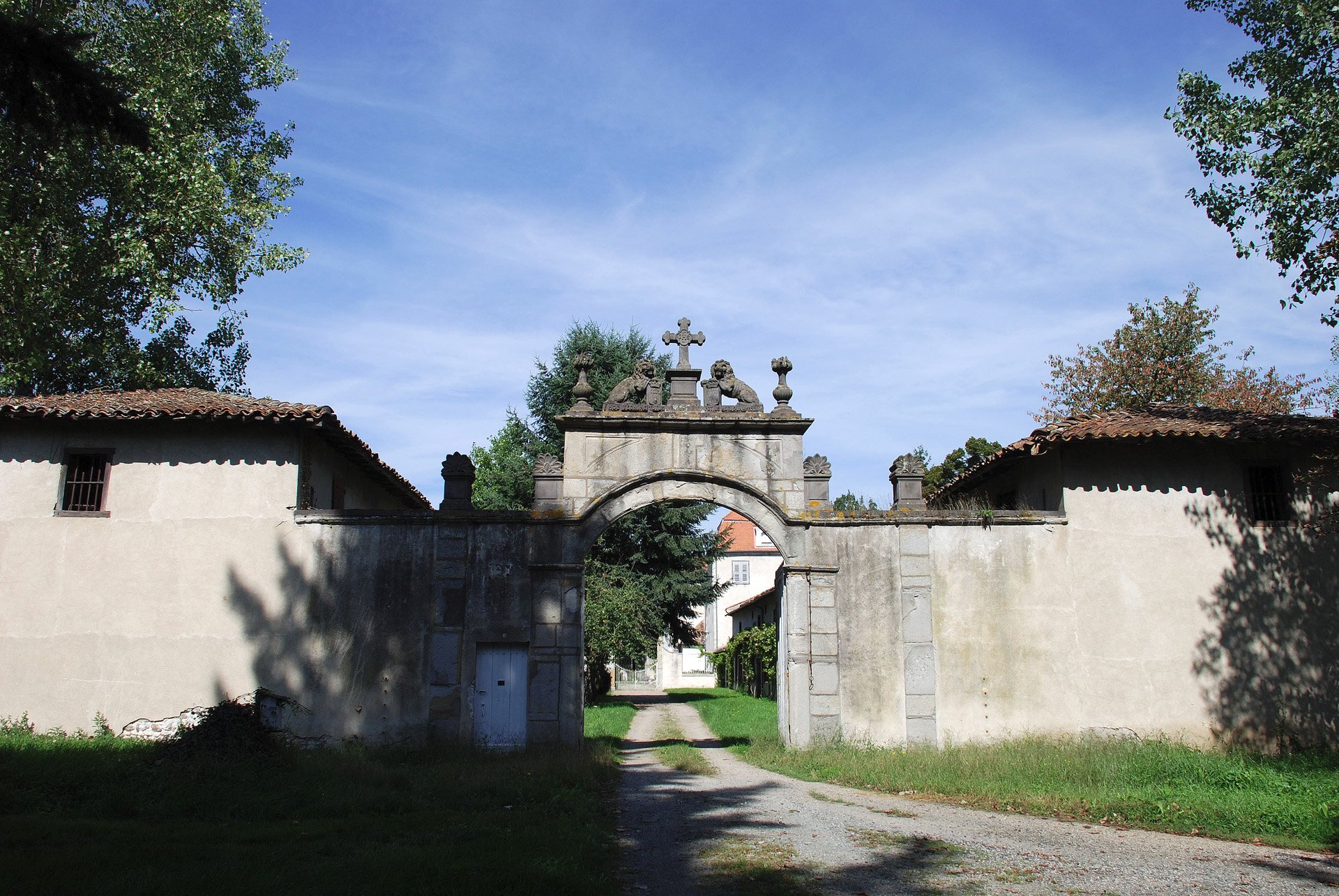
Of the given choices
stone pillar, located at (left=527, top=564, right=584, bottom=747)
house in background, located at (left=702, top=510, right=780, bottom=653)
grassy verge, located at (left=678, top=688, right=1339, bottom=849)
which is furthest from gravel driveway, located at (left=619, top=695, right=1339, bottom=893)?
house in background, located at (left=702, top=510, right=780, bottom=653)

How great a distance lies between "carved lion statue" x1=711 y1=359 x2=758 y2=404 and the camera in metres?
15.6

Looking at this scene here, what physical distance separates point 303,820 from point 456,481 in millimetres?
6568

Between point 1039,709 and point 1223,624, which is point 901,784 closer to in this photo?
point 1039,709

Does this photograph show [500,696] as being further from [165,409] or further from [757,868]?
[757,868]

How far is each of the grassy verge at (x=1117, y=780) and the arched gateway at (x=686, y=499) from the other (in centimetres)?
104

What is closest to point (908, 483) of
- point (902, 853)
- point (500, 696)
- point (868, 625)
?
point (868, 625)

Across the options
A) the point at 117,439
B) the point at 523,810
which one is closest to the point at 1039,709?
the point at 523,810

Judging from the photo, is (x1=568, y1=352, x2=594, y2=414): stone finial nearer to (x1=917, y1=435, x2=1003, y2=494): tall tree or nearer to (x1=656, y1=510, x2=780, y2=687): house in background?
(x1=917, y1=435, x2=1003, y2=494): tall tree

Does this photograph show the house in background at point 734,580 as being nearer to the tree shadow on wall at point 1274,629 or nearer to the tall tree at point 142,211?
the tall tree at point 142,211

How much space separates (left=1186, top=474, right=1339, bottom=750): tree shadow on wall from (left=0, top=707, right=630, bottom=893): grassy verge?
957 centimetres

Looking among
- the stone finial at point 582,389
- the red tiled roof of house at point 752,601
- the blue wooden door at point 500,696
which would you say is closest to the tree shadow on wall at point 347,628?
the blue wooden door at point 500,696

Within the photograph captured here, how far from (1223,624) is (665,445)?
9.15m

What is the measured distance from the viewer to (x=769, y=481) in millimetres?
15406

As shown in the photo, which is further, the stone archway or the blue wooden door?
the stone archway
